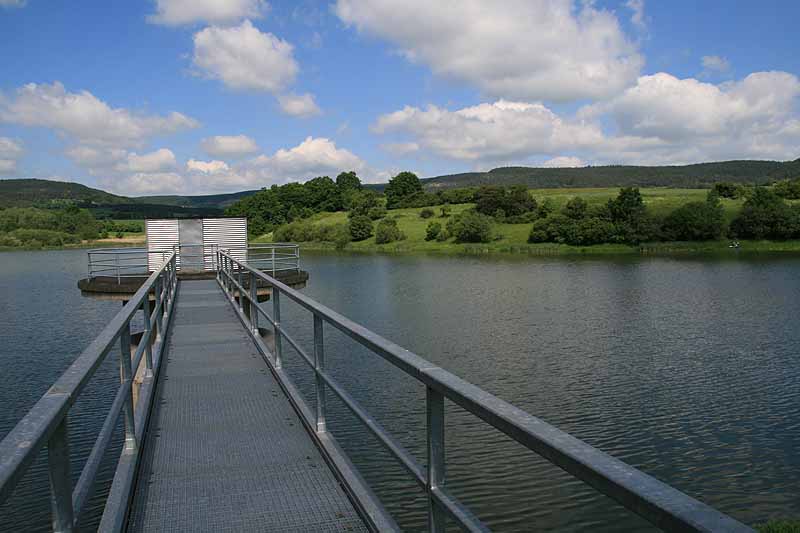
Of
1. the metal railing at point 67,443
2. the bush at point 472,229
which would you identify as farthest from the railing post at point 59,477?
the bush at point 472,229

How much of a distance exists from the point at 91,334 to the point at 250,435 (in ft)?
58.2

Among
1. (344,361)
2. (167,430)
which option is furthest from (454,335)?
(167,430)

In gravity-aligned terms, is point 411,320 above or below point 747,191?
below

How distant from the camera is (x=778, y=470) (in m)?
9.91

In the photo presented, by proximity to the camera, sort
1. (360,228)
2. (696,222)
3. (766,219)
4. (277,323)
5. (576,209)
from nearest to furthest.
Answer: (277,323), (766,219), (696,222), (576,209), (360,228)

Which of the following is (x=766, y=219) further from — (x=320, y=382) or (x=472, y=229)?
(x=320, y=382)

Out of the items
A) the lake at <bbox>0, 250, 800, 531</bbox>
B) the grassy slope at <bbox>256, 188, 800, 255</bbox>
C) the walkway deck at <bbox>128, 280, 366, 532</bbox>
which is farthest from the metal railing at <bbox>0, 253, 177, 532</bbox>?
the grassy slope at <bbox>256, 188, 800, 255</bbox>

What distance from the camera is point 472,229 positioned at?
80312 mm

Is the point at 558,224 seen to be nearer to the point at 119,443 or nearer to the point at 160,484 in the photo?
the point at 119,443

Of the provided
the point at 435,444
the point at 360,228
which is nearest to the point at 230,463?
the point at 435,444

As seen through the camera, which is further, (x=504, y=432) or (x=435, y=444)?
(x=435, y=444)

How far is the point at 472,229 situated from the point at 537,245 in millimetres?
8839

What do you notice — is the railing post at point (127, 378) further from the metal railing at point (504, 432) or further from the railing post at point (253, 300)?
the railing post at point (253, 300)

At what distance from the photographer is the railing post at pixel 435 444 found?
A: 92.0 inches
